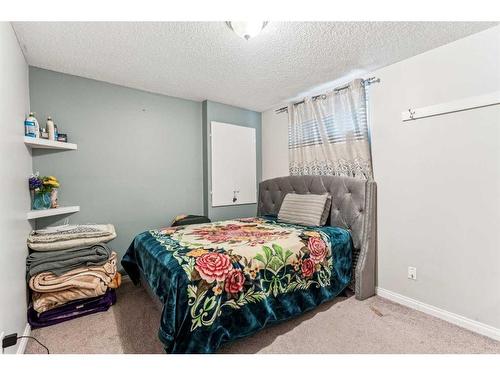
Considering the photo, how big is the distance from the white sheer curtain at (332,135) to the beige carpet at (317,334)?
1.35 metres

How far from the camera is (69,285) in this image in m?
1.99

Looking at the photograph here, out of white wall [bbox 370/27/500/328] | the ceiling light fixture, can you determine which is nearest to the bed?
white wall [bbox 370/27/500/328]

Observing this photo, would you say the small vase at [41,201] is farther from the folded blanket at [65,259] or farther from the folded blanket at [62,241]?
the folded blanket at [65,259]

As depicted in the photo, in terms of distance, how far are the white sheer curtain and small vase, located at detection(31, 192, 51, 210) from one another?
2760 millimetres

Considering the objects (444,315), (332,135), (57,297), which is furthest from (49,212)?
(444,315)

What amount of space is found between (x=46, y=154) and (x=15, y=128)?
0.82 meters

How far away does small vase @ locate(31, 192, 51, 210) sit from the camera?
2.23 metres

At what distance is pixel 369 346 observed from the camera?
5.47 feet

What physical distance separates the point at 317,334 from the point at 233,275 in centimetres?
83

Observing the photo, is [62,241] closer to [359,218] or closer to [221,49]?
[221,49]

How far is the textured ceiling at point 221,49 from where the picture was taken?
1.76 metres

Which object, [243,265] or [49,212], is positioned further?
[49,212]
